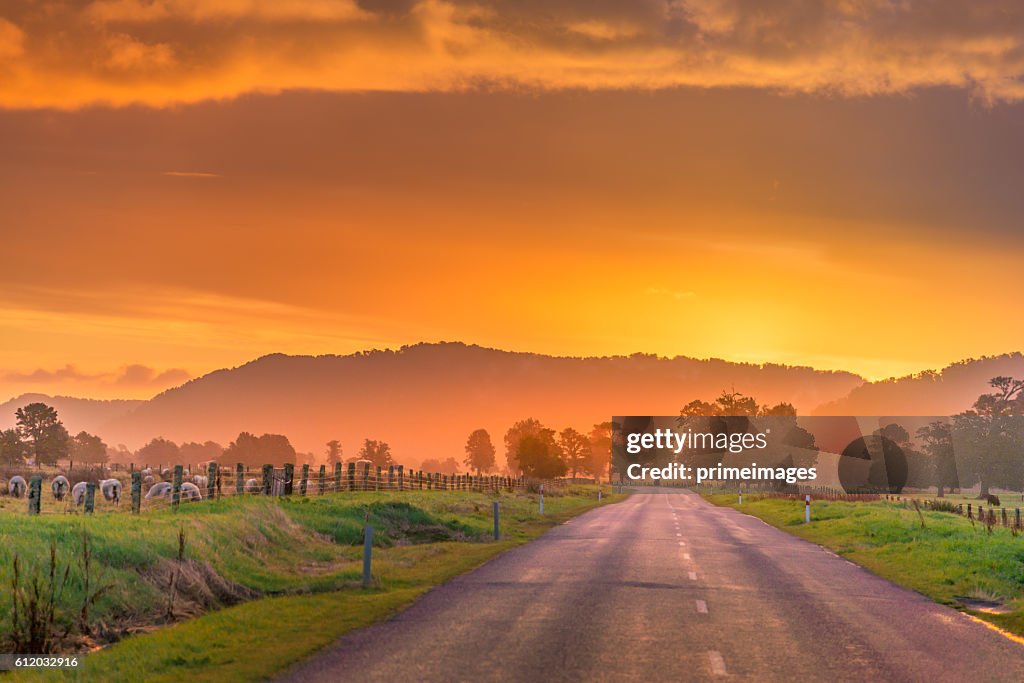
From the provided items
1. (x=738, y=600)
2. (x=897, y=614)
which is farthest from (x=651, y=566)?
(x=897, y=614)

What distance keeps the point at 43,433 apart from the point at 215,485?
118398 mm

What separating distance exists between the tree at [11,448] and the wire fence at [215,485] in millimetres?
37890

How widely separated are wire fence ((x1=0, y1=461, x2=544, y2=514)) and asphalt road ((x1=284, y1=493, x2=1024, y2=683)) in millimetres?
12319

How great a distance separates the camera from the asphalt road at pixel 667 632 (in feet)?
44.5

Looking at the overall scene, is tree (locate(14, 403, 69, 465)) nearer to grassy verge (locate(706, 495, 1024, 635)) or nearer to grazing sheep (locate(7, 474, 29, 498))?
grazing sheep (locate(7, 474, 29, 498))

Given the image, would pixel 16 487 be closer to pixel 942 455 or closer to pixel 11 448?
pixel 11 448

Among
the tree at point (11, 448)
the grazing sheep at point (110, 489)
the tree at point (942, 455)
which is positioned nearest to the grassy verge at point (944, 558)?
the grazing sheep at point (110, 489)

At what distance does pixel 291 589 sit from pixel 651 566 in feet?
34.1

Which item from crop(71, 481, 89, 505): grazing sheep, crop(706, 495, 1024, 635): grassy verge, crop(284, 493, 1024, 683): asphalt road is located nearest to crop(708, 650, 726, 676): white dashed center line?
crop(284, 493, 1024, 683): asphalt road

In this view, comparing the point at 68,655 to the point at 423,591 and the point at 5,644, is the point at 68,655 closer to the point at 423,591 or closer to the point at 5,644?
the point at 5,644

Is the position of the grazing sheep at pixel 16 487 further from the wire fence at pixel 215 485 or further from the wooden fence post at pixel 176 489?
the wooden fence post at pixel 176 489

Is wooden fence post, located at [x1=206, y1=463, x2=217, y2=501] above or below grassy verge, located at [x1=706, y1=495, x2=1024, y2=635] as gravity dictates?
above

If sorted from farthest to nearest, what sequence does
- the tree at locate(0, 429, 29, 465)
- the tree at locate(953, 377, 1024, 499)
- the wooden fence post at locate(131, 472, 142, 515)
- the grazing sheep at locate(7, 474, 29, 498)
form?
the tree at locate(953, 377, 1024, 499), the tree at locate(0, 429, 29, 465), the grazing sheep at locate(7, 474, 29, 498), the wooden fence post at locate(131, 472, 142, 515)

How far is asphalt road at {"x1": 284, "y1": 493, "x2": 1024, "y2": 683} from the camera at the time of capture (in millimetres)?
13578
